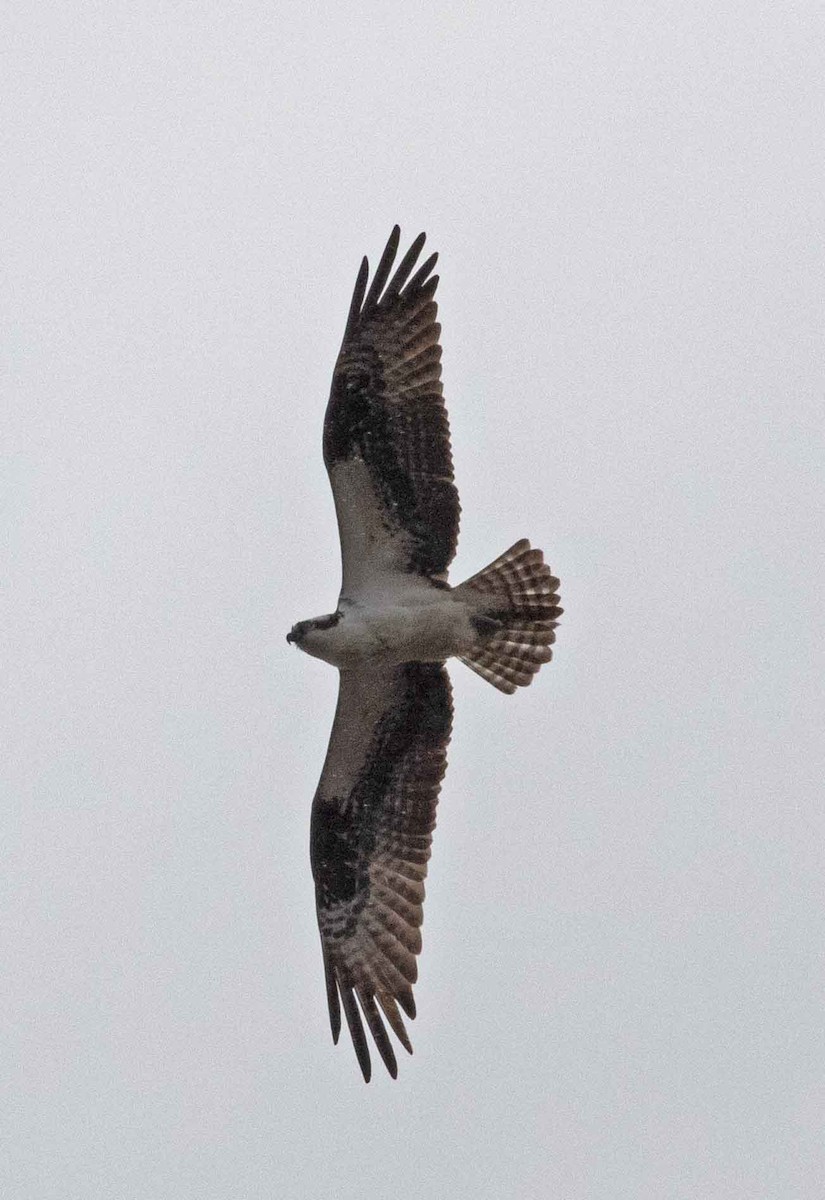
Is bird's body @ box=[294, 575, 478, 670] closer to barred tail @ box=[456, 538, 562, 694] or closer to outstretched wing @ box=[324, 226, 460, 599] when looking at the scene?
barred tail @ box=[456, 538, 562, 694]

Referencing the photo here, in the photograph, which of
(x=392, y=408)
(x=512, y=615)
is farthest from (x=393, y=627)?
(x=392, y=408)

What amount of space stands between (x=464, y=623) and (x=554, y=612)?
1.98 ft

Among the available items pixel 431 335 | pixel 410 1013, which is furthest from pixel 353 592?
pixel 410 1013

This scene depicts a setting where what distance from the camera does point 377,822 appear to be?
1322 cm

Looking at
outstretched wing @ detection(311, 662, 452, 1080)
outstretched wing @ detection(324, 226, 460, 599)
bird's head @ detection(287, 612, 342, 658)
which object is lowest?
outstretched wing @ detection(311, 662, 452, 1080)

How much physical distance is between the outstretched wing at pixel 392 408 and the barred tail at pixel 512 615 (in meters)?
0.62

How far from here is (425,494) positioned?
12.5 metres

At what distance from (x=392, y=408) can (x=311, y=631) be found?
1.41 metres

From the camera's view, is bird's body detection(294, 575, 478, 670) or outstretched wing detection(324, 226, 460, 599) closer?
outstretched wing detection(324, 226, 460, 599)

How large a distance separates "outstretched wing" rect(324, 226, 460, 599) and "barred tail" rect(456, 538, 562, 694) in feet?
2.05

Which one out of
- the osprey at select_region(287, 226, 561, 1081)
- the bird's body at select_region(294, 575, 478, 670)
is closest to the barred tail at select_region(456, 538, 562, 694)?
the osprey at select_region(287, 226, 561, 1081)

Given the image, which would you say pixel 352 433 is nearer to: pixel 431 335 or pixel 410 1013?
pixel 431 335

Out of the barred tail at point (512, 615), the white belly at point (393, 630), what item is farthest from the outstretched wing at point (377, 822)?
the barred tail at point (512, 615)

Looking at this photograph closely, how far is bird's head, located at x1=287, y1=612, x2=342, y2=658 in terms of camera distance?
41.5ft
